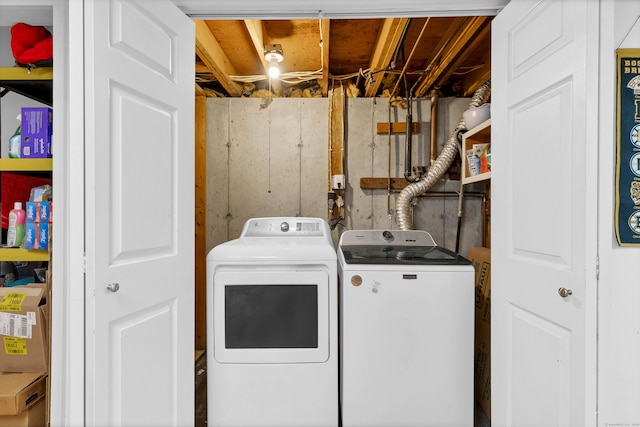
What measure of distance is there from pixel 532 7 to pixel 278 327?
170 cm

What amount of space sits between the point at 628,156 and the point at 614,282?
0.40m

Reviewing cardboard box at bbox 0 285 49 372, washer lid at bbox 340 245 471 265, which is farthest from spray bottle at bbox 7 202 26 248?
washer lid at bbox 340 245 471 265

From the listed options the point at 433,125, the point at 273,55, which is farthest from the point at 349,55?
the point at 433,125

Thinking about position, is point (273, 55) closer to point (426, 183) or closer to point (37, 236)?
point (426, 183)

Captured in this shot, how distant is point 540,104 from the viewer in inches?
45.1

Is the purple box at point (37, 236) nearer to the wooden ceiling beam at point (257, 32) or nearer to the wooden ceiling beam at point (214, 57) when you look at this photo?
the wooden ceiling beam at point (214, 57)

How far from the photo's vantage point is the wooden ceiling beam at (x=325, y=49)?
1.83 meters

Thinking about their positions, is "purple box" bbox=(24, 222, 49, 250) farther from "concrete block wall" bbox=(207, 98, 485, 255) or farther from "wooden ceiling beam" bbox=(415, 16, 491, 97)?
"wooden ceiling beam" bbox=(415, 16, 491, 97)

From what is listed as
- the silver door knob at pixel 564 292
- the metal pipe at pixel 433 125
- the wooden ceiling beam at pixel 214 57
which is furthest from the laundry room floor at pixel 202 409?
the wooden ceiling beam at pixel 214 57

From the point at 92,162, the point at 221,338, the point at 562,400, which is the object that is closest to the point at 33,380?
the point at 221,338

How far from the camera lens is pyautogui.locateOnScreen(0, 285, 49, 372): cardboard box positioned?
1.22m

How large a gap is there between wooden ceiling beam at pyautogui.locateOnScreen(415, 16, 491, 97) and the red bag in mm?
2017

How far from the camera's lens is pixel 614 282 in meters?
1.02

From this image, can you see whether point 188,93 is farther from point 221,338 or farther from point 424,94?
point 424,94
